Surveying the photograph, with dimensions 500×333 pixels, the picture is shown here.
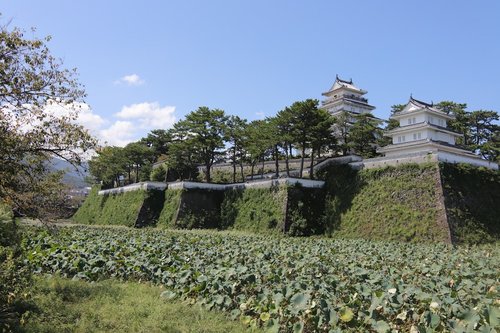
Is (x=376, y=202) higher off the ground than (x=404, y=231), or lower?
higher

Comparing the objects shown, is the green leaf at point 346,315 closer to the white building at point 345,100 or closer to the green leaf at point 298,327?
the green leaf at point 298,327

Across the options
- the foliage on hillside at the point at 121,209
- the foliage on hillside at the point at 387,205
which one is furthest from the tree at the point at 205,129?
the foliage on hillside at the point at 387,205

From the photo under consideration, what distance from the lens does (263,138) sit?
2986 centimetres

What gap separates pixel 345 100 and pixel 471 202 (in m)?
18.7

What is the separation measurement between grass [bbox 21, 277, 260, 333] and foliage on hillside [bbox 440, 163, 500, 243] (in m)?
16.2

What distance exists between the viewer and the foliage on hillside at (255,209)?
25781mm

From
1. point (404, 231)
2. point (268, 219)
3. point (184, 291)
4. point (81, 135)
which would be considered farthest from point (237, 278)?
point (268, 219)

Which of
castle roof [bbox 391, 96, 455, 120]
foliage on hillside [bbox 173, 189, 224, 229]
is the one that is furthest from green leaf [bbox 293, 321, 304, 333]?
castle roof [bbox 391, 96, 455, 120]

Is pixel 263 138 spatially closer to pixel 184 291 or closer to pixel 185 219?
pixel 185 219

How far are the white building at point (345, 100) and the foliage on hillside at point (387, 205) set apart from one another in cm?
1356

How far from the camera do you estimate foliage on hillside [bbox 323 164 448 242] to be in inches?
802

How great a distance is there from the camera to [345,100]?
37.8 m

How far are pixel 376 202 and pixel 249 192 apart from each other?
9782 mm

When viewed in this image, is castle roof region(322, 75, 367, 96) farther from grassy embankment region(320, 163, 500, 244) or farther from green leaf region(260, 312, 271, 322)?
green leaf region(260, 312, 271, 322)
